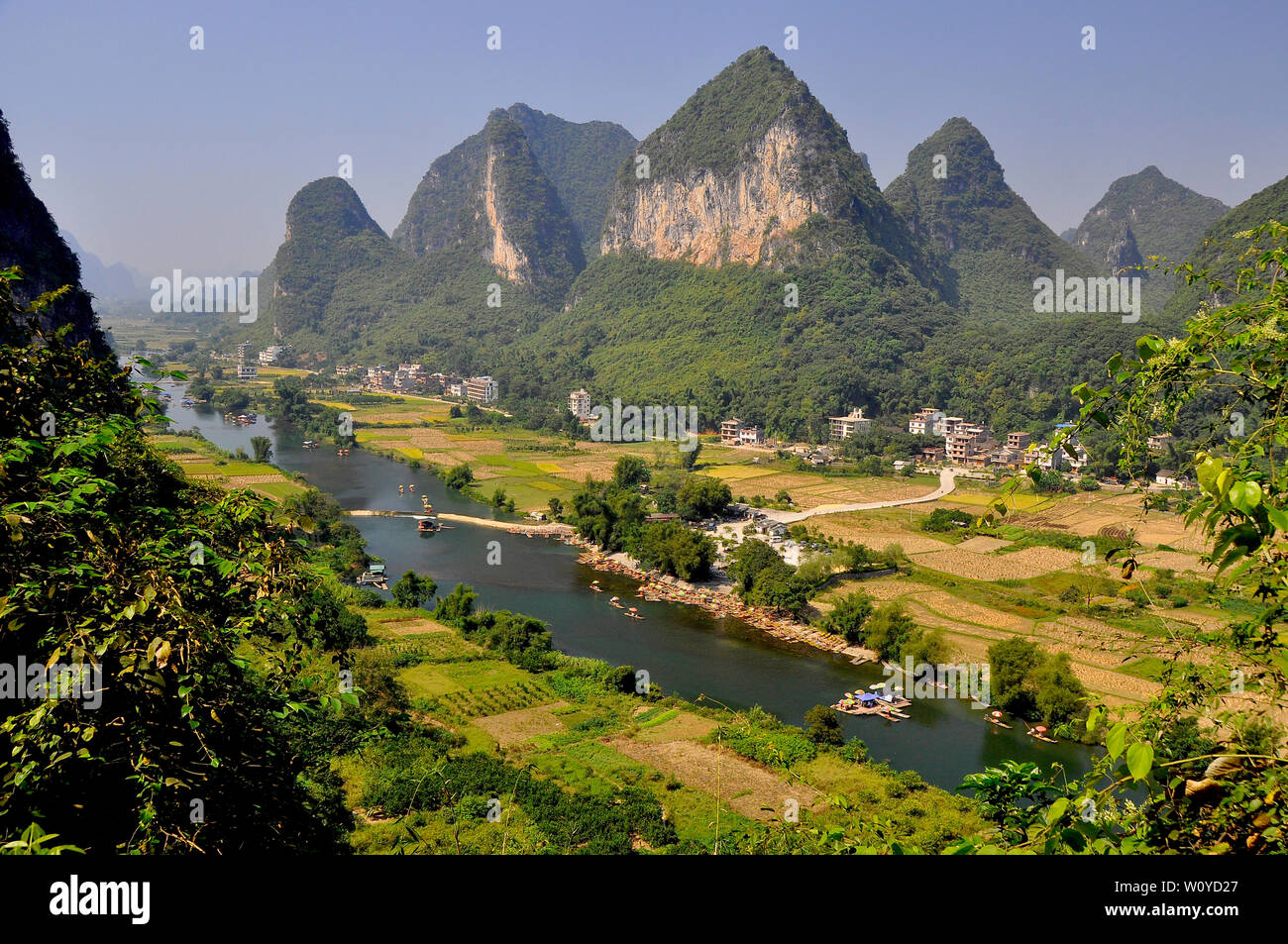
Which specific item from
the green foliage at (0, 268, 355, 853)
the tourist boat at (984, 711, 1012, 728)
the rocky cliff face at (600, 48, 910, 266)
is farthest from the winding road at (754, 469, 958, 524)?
the rocky cliff face at (600, 48, 910, 266)

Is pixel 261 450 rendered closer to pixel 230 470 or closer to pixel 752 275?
pixel 230 470

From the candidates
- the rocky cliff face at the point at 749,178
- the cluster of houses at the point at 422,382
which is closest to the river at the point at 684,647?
the cluster of houses at the point at 422,382

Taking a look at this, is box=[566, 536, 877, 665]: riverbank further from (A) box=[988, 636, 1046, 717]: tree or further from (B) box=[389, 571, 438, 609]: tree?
(B) box=[389, 571, 438, 609]: tree

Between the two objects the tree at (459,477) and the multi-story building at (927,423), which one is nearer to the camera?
the tree at (459,477)

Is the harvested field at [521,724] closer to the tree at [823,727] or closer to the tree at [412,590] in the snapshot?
the tree at [823,727]

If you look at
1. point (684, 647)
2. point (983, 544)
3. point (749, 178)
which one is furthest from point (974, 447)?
point (749, 178)

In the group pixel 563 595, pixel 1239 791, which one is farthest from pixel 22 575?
pixel 563 595
